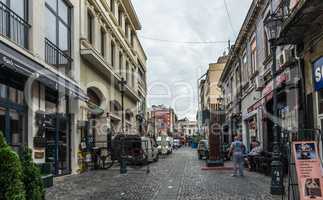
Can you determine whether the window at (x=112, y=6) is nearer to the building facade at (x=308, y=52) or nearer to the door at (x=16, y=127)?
the building facade at (x=308, y=52)

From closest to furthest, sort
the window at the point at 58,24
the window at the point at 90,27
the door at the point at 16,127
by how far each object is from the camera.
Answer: the door at the point at 16,127, the window at the point at 58,24, the window at the point at 90,27

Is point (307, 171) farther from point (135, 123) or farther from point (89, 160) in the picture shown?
point (135, 123)

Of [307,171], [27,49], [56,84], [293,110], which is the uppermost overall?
[27,49]

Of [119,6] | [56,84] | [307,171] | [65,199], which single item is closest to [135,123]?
[119,6]

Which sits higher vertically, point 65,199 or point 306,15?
point 306,15

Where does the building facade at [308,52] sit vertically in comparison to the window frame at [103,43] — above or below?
below

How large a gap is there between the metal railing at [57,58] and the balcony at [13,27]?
1.95m

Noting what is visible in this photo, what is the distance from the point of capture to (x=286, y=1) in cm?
1666

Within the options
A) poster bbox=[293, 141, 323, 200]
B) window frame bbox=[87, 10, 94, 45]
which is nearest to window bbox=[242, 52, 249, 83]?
window frame bbox=[87, 10, 94, 45]

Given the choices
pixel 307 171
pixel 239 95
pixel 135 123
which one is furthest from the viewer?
pixel 135 123

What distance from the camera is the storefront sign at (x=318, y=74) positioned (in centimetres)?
1321

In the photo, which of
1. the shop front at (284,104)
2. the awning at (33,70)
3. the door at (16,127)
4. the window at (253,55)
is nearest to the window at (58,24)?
the awning at (33,70)

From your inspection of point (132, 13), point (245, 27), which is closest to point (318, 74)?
point (245, 27)

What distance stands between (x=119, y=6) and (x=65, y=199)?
24093mm
